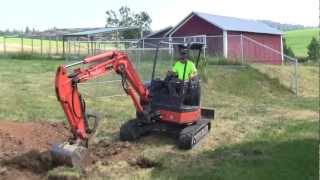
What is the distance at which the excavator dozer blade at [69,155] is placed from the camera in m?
11.2

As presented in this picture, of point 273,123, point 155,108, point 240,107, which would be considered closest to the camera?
point 155,108

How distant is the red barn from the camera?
43.3 metres

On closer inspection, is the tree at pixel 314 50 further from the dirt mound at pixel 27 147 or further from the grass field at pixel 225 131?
the dirt mound at pixel 27 147

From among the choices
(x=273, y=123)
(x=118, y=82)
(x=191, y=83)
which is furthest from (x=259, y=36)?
(x=191, y=83)

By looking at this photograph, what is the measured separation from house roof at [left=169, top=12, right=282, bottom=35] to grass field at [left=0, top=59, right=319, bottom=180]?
19820 millimetres

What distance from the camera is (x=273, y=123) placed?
17453 millimetres

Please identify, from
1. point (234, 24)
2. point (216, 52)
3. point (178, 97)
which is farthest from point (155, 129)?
point (234, 24)

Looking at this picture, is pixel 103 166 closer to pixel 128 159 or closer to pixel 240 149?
pixel 128 159

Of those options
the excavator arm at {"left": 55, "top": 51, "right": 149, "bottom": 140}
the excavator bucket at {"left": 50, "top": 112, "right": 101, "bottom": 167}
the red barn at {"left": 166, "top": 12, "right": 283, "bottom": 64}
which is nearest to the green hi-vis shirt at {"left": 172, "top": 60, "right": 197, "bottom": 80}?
the excavator arm at {"left": 55, "top": 51, "right": 149, "bottom": 140}

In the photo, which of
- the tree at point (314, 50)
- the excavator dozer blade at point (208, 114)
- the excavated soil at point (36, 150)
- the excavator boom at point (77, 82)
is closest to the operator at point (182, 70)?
the excavator boom at point (77, 82)

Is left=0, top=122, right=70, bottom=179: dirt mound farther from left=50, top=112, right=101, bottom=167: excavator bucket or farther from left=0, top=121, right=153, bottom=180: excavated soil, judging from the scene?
left=50, top=112, right=101, bottom=167: excavator bucket

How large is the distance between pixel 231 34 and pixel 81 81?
3863 cm

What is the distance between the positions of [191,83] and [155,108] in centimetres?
97

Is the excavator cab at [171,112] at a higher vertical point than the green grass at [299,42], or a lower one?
lower
